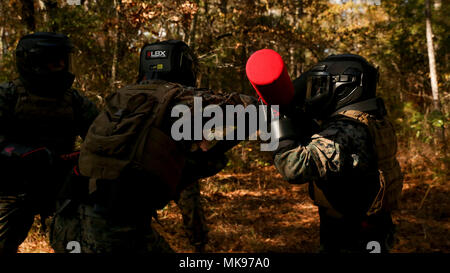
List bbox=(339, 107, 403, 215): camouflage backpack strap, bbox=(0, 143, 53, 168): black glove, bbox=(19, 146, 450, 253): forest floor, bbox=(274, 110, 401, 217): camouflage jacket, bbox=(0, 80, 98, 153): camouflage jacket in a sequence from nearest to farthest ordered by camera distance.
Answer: bbox=(274, 110, 401, 217): camouflage jacket
bbox=(339, 107, 403, 215): camouflage backpack strap
bbox=(0, 143, 53, 168): black glove
bbox=(0, 80, 98, 153): camouflage jacket
bbox=(19, 146, 450, 253): forest floor

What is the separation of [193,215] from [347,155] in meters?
2.20

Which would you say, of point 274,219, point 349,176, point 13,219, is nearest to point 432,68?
point 274,219

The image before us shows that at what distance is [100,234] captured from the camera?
6.05 ft

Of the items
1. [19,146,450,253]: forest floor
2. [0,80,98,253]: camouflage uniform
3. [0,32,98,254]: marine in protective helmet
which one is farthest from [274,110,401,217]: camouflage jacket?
[19,146,450,253]: forest floor

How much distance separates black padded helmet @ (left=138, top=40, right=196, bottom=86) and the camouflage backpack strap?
100 cm

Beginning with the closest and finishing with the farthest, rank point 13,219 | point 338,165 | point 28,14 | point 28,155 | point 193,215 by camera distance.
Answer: point 338,165 < point 28,155 < point 13,219 < point 193,215 < point 28,14

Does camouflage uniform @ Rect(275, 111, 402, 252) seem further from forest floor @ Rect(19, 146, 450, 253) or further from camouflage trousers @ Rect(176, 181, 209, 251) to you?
forest floor @ Rect(19, 146, 450, 253)

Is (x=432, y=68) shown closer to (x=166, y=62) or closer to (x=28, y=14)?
(x=166, y=62)

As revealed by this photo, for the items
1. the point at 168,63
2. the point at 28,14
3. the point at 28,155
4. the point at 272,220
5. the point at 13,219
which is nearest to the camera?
the point at 168,63

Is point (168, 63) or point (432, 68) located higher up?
point (432, 68)

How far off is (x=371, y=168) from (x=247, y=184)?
4.97 meters

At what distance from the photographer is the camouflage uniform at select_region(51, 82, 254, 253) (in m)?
1.81

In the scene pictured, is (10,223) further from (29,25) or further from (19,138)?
(29,25)
